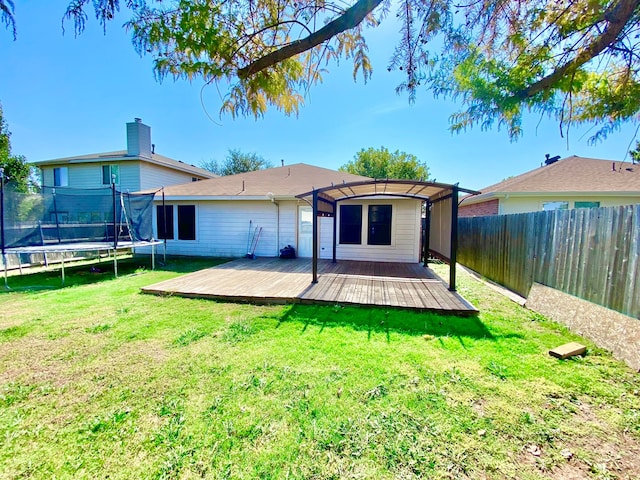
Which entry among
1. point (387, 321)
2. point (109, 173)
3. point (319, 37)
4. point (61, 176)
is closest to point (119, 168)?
point (109, 173)

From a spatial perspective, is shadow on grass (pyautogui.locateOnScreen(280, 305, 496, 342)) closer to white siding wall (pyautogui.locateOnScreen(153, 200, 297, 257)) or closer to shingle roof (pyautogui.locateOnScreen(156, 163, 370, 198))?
shingle roof (pyautogui.locateOnScreen(156, 163, 370, 198))

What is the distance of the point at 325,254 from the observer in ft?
32.8

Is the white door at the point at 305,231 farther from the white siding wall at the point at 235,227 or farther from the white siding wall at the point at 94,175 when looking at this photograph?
the white siding wall at the point at 94,175

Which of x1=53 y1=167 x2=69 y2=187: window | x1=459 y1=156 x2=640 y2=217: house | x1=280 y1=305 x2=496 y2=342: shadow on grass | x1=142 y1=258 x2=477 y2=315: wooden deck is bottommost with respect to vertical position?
x1=280 y1=305 x2=496 y2=342: shadow on grass

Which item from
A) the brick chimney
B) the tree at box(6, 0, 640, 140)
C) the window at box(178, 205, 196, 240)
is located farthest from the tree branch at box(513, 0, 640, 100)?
the brick chimney

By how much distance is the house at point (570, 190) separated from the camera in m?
9.71

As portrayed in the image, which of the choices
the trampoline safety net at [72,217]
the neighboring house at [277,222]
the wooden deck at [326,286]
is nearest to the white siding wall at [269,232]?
the neighboring house at [277,222]

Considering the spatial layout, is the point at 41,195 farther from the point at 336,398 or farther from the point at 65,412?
the point at 336,398

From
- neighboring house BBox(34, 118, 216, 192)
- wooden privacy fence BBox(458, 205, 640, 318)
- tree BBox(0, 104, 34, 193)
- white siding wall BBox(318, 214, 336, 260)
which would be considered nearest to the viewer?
wooden privacy fence BBox(458, 205, 640, 318)

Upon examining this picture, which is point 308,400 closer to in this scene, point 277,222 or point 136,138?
point 277,222

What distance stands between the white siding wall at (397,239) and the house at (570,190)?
2.10 metres

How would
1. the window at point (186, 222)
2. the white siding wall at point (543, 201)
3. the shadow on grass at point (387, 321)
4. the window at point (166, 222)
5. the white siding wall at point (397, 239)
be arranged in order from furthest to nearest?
the window at point (166, 222)
the window at point (186, 222)
the white siding wall at point (543, 201)
the white siding wall at point (397, 239)
the shadow on grass at point (387, 321)

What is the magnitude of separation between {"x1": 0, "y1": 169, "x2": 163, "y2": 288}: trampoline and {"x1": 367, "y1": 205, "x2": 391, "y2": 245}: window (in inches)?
277

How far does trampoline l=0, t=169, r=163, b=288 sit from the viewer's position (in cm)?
654
